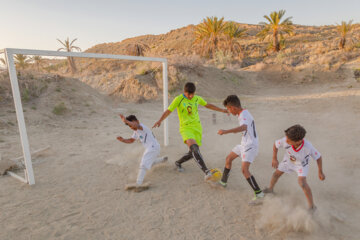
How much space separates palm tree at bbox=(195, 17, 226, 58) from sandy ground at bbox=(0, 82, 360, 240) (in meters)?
22.3

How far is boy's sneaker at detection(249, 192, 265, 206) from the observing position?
318 cm

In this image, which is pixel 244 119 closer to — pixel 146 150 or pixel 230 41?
pixel 146 150

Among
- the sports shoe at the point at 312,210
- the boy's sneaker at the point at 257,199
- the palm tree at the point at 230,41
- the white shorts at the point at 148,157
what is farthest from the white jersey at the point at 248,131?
the palm tree at the point at 230,41

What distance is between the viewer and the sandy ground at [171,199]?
271cm

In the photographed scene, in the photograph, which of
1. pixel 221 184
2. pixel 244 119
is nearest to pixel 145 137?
pixel 221 184

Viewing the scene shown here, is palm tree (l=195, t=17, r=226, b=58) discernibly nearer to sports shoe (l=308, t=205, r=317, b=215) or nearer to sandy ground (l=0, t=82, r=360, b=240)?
sandy ground (l=0, t=82, r=360, b=240)

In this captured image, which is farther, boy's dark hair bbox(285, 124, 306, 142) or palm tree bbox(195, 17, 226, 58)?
palm tree bbox(195, 17, 226, 58)

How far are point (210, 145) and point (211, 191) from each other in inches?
108

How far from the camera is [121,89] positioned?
16516 millimetres

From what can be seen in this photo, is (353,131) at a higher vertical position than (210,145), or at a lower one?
higher

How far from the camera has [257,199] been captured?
322 cm

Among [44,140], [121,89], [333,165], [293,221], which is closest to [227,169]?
[293,221]

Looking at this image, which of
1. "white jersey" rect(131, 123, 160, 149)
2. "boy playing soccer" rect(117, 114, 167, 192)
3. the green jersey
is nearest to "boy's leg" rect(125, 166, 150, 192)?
"boy playing soccer" rect(117, 114, 167, 192)

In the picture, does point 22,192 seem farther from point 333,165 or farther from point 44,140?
point 333,165
